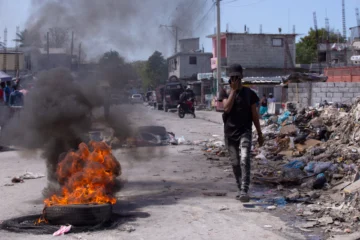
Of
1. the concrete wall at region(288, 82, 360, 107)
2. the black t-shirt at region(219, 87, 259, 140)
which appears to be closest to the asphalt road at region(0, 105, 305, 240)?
the black t-shirt at region(219, 87, 259, 140)

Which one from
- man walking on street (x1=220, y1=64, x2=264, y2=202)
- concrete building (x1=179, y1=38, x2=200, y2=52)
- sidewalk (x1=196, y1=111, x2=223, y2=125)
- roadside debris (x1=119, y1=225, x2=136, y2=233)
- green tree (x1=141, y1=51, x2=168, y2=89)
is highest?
concrete building (x1=179, y1=38, x2=200, y2=52)

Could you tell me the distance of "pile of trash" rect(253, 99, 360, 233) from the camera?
5.91m

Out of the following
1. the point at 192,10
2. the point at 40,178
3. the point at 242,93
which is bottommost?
the point at 40,178

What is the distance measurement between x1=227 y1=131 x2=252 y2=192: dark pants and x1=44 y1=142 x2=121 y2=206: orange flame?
1658 millimetres

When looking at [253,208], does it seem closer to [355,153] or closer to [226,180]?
[226,180]

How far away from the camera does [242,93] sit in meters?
6.89

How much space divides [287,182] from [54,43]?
5.13m

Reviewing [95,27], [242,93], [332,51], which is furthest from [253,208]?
[332,51]

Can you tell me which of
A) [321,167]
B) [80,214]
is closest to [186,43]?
[321,167]

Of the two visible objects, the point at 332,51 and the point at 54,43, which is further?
the point at 332,51

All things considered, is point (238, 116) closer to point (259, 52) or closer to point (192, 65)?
point (259, 52)

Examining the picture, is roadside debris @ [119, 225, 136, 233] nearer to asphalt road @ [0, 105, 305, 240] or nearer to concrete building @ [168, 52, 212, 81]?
asphalt road @ [0, 105, 305, 240]

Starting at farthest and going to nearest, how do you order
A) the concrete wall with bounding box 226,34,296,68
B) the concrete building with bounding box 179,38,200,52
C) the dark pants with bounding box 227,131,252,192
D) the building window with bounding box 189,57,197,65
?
the building window with bounding box 189,57,197,65 < the concrete wall with bounding box 226,34,296,68 < the concrete building with bounding box 179,38,200,52 < the dark pants with bounding box 227,131,252,192

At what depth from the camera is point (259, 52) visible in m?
48.6
